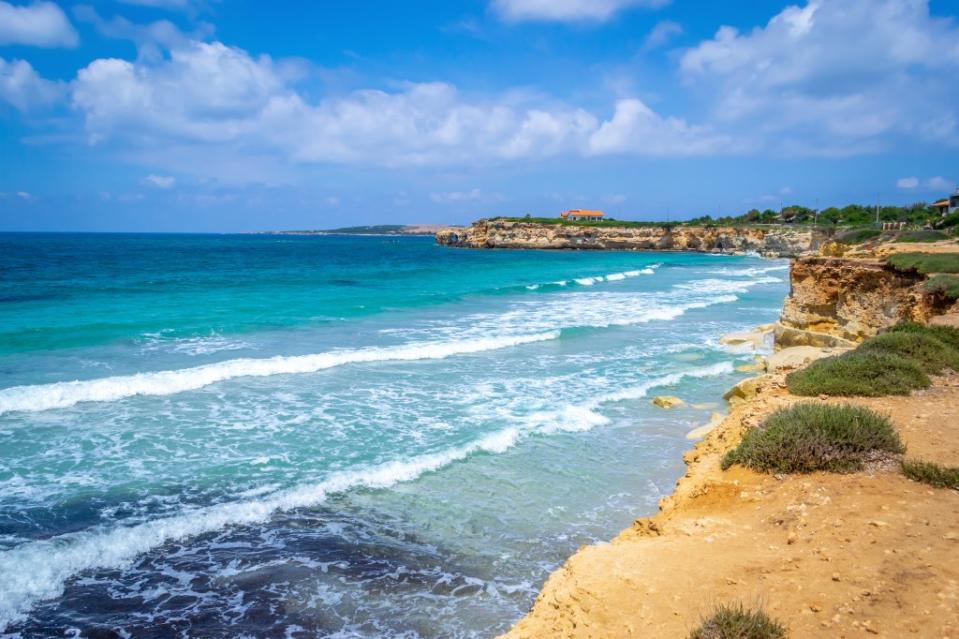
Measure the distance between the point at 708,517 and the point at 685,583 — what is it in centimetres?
153

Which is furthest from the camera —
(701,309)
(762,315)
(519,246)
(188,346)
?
(519,246)

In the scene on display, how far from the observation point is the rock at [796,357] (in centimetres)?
1360

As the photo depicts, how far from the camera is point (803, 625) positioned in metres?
4.32

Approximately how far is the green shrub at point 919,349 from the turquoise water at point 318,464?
12.1 feet

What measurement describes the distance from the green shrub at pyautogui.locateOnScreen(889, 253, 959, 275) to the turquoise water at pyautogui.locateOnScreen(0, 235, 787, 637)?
497 cm

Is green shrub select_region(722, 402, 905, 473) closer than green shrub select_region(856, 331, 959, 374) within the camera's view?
Yes

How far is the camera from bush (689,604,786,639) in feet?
13.6

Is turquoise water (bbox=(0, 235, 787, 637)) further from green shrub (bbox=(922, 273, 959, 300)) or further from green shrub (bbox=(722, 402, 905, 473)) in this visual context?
green shrub (bbox=(922, 273, 959, 300))

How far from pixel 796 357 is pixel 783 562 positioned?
10773 mm

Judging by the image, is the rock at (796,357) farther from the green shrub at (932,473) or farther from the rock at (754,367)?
the green shrub at (932,473)

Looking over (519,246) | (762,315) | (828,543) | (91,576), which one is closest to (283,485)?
(91,576)

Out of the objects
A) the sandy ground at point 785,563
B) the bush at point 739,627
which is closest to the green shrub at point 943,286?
the sandy ground at point 785,563

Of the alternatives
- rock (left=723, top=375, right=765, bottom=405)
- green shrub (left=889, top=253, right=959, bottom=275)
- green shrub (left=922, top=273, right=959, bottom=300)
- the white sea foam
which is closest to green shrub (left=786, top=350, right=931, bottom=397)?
rock (left=723, top=375, right=765, bottom=405)

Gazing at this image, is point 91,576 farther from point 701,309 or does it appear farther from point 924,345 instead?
point 701,309
